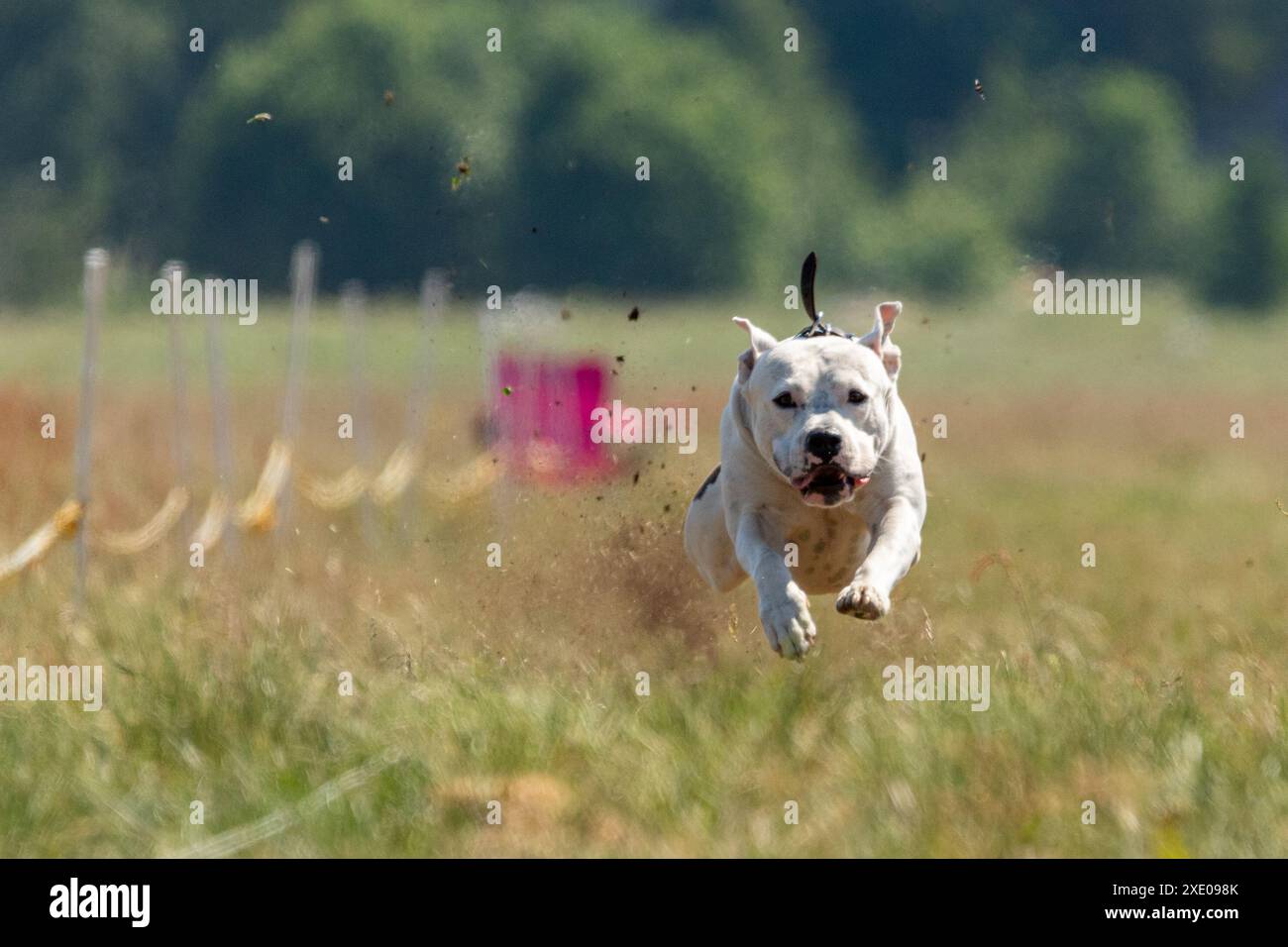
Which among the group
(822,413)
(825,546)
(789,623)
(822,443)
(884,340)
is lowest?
(789,623)

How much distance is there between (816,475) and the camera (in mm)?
6352

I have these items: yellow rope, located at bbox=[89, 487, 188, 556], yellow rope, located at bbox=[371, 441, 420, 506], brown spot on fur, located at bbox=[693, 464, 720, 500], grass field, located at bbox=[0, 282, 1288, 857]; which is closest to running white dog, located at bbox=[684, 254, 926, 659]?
brown spot on fur, located at bbox=[693, 464, 720, 500]

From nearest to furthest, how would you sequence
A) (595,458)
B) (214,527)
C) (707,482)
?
(707,482) → (214,527) → (595,458)

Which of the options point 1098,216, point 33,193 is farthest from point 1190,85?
point 33,193

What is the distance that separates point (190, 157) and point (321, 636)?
3365 centimetres

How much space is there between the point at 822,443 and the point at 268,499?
220 inches

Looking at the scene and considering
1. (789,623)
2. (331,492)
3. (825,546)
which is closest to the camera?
(789,623)

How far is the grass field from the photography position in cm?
512

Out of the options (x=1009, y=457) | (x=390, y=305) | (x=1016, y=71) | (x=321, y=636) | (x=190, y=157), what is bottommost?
(x=321, y=636)

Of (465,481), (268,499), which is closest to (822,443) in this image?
(268,499)

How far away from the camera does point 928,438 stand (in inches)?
749

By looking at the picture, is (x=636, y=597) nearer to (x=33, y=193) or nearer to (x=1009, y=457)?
(x=1009, y=457)

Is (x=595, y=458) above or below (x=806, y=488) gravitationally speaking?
above

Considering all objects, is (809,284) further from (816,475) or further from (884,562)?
(884,562)
